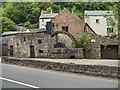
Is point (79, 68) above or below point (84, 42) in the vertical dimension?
below

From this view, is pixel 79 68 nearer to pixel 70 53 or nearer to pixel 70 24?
pixel 70 53

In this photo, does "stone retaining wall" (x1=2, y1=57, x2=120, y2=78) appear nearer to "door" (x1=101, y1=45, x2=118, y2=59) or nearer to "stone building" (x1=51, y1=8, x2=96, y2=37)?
"door" (x1=101, y1=45, x2=118, y2=59)

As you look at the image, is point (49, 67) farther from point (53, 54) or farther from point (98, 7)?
point (98, 7)

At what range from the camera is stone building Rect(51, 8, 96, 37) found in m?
30.6

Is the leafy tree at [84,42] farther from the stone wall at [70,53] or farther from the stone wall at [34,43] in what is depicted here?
the stone wall at [34,43]

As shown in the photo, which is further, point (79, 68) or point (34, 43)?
point (34, 43)

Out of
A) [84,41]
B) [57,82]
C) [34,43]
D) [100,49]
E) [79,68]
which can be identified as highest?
[84,41]

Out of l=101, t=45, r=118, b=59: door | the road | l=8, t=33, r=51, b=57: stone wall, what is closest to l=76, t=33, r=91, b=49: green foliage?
l=101, t=45, r=118, b=59: door

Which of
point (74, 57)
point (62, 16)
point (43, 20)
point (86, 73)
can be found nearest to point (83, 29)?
point (62, 16)

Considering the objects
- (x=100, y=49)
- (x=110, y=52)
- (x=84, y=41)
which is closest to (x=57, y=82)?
(x=84, y=41)

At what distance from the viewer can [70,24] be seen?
1244 inches

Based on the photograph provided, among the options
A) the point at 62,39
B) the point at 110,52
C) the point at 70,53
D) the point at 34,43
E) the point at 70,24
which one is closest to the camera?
the point at 70,53

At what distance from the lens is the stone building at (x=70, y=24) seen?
30.6m

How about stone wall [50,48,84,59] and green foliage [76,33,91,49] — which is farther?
green foliage [76,33,91,49]
